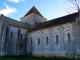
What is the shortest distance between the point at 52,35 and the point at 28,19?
16750 mm

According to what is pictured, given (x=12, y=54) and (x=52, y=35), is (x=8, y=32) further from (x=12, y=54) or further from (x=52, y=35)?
(x=52, y=35)

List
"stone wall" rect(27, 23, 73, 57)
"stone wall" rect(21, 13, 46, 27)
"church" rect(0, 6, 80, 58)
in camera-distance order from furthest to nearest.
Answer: "stone wall" rect(21, 13, 46, 27) < "stone wall" rect(27, 23, 73, 57) < "church" rect(0, 6, 80, 58)

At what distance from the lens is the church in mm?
23781

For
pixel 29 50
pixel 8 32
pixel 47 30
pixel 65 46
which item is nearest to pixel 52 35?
pixel 47 30

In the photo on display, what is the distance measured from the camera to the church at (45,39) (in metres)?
23.8

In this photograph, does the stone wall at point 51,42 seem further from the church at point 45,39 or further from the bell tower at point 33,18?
the bell tower at point 33,18

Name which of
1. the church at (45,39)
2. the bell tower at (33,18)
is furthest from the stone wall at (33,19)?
the church at (45,39)

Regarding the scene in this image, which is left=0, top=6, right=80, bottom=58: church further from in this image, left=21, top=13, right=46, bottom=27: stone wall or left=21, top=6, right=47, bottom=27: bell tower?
left=21, top=6, right=47, bottom=27: bell tower

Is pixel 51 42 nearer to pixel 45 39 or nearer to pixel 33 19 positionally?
pixel 45 39

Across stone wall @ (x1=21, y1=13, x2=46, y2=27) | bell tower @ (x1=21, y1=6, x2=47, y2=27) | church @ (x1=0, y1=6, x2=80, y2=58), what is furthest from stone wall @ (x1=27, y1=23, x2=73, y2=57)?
bell tower @ (x1=21, y1=6, x2=47, y2=27)

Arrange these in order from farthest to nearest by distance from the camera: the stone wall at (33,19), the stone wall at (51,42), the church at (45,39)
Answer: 1. the stone wall at (33,19)
2. the stone wall at (51,42)
3. the church at (45,39)

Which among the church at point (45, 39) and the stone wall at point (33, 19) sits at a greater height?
the stone wall at point (33, 19)

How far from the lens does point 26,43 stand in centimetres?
3422

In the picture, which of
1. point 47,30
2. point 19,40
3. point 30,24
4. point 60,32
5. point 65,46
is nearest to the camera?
point 65,46
